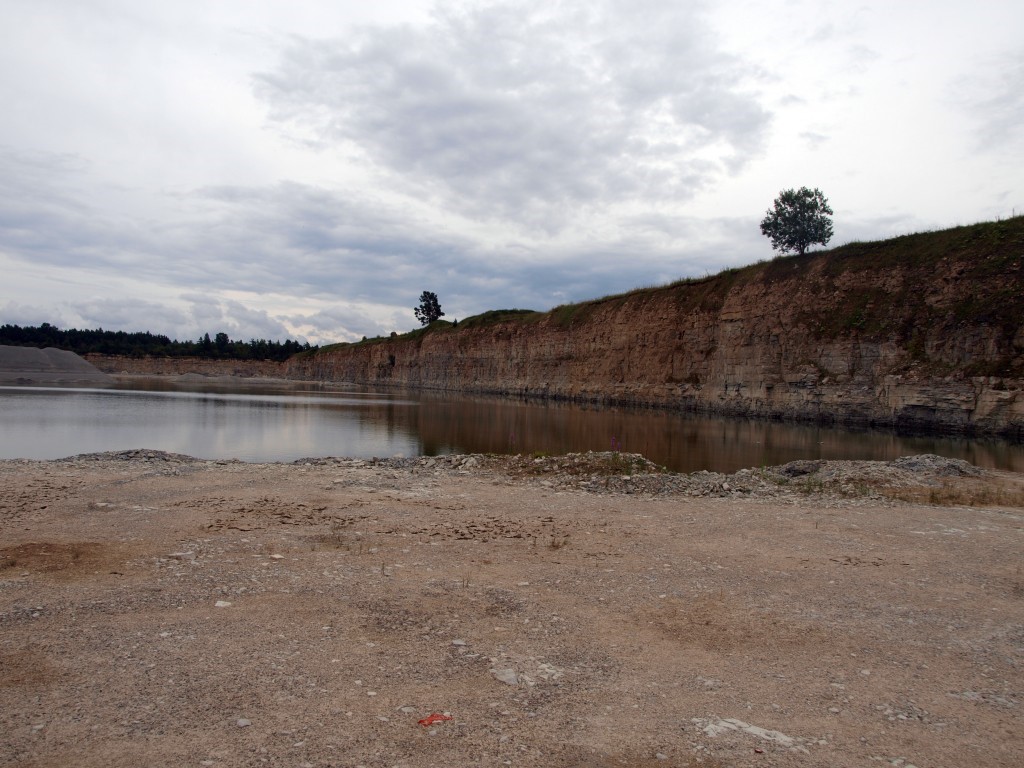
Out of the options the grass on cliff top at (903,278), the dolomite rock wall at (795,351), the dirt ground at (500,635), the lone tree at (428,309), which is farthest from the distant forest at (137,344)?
the dirt ground at (500,635)

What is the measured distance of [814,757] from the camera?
3.61m

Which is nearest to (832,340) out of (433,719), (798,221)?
(798,221)

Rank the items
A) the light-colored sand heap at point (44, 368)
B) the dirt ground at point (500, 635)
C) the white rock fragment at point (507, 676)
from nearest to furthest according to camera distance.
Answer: the dirt ground at point (500, 635) < the white rock fragment at point (507, 676) < the light-colored sand heap at point (44, 368)

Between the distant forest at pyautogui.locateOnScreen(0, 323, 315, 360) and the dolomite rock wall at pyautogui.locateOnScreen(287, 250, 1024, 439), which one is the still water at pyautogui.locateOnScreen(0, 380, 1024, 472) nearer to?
the dolomite rock wall at pyautogui.locateOnScreen(287, 250, 1024, 439)

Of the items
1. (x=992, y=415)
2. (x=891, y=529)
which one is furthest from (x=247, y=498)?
(x=992, y=415)

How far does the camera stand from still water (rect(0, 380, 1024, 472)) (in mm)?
20906

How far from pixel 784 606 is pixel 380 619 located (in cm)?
396

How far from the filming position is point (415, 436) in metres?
26.0

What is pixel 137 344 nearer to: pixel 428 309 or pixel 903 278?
pixel 428 309

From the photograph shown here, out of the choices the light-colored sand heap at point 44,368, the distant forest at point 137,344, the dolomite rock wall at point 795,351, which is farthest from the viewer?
the distant forest at point 137,344

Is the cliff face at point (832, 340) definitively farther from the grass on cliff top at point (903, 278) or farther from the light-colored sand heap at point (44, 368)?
the light-colored sand heap at point (44, 368)

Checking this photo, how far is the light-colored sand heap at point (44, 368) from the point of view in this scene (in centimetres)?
7431

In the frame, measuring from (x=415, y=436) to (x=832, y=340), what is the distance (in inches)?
1082

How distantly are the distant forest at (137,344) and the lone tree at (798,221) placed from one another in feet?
369
